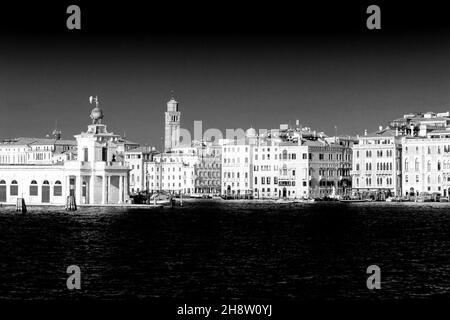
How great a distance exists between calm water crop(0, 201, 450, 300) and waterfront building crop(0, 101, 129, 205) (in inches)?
1069

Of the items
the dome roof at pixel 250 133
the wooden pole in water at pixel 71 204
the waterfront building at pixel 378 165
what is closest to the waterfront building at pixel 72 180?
the wooden pole in water at pixel 71 204

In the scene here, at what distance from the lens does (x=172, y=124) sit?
18325 centimetres

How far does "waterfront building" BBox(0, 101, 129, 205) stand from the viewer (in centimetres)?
8931

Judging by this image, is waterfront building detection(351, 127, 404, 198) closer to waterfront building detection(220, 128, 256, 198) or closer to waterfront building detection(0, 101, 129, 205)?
waterfront building detection(220, 128, 256, 198)

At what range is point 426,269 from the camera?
1374 inches

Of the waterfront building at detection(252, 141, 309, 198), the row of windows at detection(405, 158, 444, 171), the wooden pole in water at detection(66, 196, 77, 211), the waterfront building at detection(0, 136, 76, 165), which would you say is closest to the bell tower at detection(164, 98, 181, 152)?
the waterfront building at detection(0, 136, 76, 165)

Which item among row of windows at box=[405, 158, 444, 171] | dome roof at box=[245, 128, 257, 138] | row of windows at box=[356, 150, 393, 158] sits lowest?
row of windows at box=[405, 158, 444, 171]

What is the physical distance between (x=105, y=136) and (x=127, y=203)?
9519 mm

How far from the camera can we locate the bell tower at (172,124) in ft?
594

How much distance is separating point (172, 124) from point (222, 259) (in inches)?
5757

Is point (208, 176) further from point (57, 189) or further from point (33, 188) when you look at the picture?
point (33, 188)

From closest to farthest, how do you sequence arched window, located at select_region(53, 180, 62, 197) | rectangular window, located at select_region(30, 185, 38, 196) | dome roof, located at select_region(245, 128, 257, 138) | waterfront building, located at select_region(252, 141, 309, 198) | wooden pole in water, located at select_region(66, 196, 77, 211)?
1. wooden pole in water, located at select_region(66, 196, 77, 211)
2. arched window, located at select_region(53, 180, 62, 197)
3. rectangular window, located at select_region(30, 185, 38, 196)
4. waterfront building, located at select_region(252, 141, 309, 198)
5. dome roof, located at select_region(245, 128, 257, 138)
